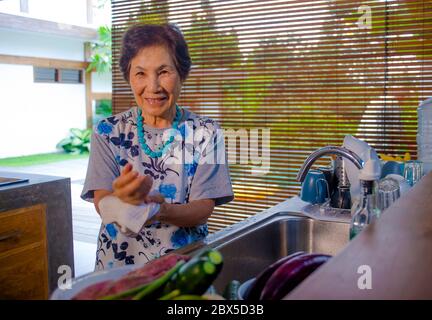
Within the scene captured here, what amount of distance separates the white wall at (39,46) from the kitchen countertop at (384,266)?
1153cm

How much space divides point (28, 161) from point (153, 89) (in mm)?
10607

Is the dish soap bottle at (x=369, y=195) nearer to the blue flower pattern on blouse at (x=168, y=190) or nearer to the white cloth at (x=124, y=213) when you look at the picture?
the white cloth at (x=124, y=213)

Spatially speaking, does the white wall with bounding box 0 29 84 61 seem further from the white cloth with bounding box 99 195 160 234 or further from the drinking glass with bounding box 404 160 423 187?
the white cloth with bounding box 99 195 160 234

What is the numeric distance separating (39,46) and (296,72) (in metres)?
9.63

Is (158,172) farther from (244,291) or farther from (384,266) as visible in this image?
(384,266)

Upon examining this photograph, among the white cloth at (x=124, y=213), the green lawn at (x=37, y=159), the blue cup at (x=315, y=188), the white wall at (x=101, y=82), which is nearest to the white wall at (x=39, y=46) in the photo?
the white wall at (x=101, y=82)

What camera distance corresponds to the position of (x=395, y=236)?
878 mm

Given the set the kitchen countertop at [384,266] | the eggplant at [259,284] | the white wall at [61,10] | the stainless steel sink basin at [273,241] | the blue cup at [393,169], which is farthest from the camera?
the white wall at [61,10]

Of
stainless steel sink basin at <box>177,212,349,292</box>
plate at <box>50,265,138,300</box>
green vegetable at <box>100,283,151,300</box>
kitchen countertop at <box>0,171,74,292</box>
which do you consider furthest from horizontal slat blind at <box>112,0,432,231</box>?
green vegetable at <box>100,283,151,300</box>

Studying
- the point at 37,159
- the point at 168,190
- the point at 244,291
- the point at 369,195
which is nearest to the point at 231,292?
the point at 244,291

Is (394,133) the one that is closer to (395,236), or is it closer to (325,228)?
(325,228)

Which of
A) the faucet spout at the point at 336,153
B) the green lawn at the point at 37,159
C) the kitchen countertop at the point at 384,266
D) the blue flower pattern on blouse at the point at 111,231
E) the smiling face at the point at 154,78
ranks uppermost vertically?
the smiling face at the point at 154,78

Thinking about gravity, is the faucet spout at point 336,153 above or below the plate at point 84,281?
above

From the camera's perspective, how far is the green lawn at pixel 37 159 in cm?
1077
